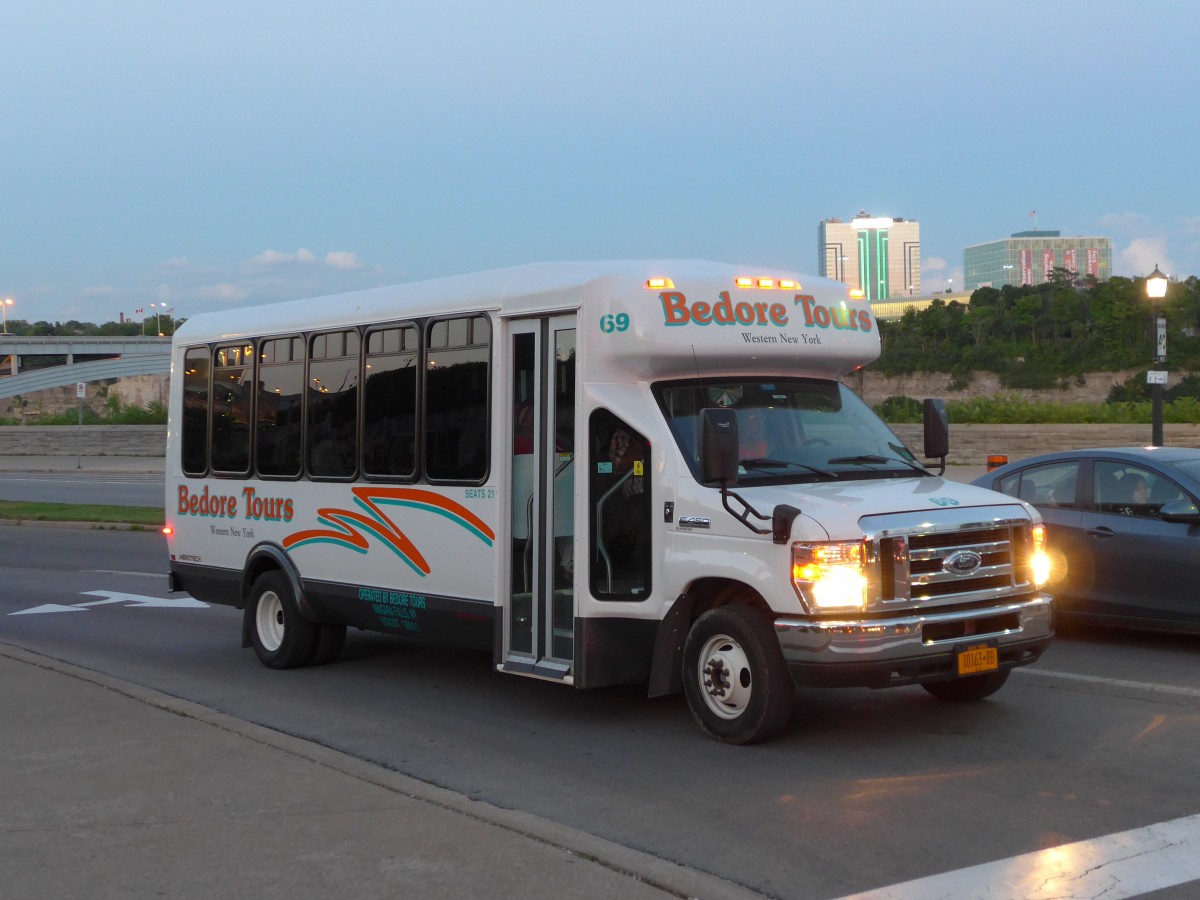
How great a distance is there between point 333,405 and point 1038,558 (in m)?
5.07

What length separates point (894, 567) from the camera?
22.3ft

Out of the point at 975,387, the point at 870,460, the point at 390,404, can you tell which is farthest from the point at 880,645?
the point at 975,387

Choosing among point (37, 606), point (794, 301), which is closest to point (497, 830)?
point (794, 301)

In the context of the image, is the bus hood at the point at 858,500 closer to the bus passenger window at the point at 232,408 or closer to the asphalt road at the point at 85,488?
the bus passenger window at the point at 232,408

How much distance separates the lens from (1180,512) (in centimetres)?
981

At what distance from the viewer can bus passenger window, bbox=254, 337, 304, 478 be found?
402 inches

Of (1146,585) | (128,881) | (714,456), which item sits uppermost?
(714,456)

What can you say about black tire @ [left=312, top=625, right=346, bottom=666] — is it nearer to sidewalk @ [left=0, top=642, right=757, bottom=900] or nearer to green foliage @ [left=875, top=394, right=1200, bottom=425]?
sidewalk @ [left=0, top=642, right=757, bottom=900]

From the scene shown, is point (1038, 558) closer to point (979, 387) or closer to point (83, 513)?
point (83, 513)

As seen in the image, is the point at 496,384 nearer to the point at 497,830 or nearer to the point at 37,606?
the point at 497,830

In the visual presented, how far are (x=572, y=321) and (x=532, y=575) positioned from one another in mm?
1574

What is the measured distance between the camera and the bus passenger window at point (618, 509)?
7.69 meters

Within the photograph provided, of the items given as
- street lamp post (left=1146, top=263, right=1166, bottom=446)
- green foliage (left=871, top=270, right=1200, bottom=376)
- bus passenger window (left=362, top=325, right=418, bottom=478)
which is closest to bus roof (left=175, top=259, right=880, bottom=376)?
bus passenger window (left=362, top=325, right=418, bottom=478)

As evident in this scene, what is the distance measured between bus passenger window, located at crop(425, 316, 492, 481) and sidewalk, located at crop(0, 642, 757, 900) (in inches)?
83.0
